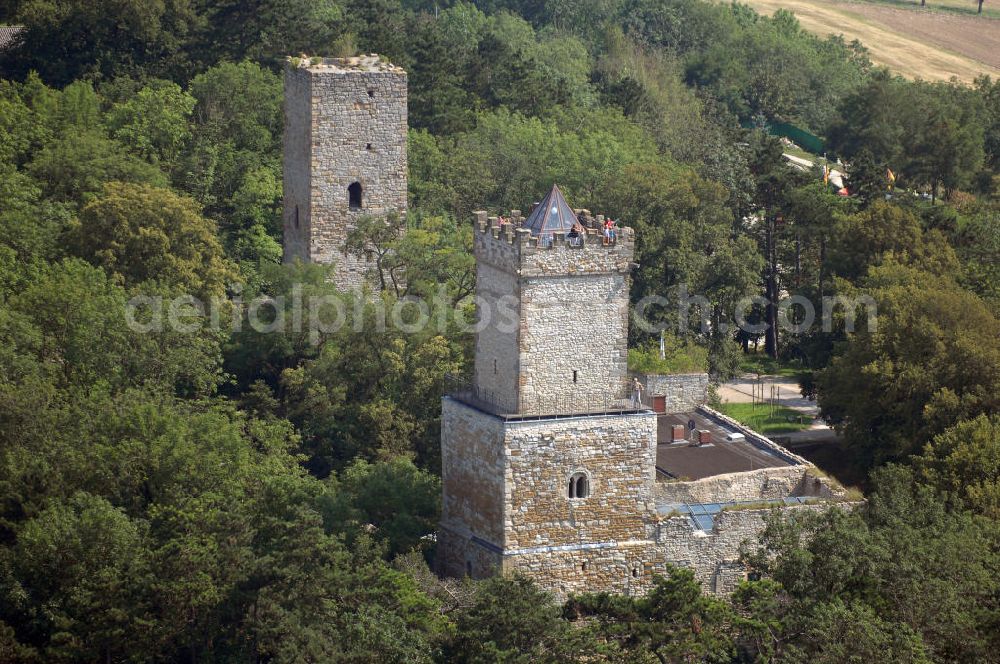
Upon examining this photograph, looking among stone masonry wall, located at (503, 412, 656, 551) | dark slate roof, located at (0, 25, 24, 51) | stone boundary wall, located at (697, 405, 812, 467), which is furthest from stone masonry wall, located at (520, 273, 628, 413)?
dark slate roof, located at (0, 25, 24, 51)

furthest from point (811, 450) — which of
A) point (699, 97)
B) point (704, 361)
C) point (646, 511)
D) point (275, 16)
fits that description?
point (699, 97)

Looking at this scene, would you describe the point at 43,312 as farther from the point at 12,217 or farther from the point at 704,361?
the point at 704,361

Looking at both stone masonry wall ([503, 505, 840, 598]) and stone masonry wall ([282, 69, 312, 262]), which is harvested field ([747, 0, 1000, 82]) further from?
stone masonry wall ([503, 505, 840, 598])

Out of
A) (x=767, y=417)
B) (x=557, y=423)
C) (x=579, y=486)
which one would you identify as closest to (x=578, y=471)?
(x=579, y=486)

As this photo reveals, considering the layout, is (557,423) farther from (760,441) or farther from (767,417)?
(767,417)

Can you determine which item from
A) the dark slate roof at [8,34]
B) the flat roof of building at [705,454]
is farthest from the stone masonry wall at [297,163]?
the dark slate roof at [8,34]
